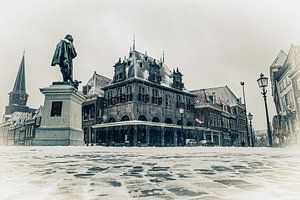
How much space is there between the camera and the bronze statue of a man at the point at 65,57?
1184 cm

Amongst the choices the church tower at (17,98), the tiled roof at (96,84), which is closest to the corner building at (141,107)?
the tiled roof at (96,84)

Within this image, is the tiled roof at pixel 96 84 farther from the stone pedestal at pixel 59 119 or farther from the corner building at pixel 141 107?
the stone pedestal at pixel 59 119

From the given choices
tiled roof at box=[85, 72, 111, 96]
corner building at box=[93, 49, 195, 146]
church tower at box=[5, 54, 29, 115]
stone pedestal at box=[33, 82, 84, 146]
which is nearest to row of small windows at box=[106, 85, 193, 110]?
corner building at box=[93, 49, 195, 146]

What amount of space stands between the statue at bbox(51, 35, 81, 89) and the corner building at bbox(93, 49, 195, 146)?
1370 cm

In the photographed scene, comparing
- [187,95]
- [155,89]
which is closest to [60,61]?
[155,89]

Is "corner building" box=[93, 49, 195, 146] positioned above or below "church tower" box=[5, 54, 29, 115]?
below

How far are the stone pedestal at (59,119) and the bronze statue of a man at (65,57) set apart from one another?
686 millimetres

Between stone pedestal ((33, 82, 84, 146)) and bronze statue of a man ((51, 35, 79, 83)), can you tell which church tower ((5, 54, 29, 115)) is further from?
stone pedestal ((33, 82, 84, 146))

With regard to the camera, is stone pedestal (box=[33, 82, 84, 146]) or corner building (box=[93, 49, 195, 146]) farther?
corner building (box=[93, 49, 195, 146])

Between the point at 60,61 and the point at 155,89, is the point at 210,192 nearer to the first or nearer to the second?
the point at 60,61

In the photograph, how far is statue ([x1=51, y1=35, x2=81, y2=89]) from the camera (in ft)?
38.9

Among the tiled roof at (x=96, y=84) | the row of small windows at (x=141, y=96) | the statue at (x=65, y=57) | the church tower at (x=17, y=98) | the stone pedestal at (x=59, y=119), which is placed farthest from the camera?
the church tower at (x=17, y=98)

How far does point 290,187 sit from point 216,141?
38031mm

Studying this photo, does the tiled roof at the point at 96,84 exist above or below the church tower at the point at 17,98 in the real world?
below
